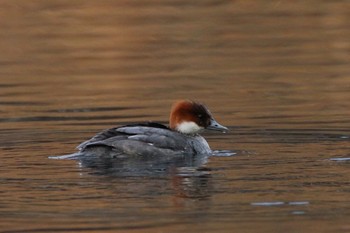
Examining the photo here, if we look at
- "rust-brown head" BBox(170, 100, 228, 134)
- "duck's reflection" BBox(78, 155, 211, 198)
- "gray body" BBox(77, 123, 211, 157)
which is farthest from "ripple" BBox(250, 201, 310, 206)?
"rust-brown head" BBox(170, 100, 228, 134)

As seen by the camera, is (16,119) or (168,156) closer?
(168,156)

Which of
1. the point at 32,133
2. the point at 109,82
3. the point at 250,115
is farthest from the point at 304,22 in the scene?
the point at 32,133

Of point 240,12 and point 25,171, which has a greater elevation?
point 240,12

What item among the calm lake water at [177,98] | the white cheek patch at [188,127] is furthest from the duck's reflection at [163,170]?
the white cheek patch at [188,127]

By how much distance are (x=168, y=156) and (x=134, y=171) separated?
1.15 metres

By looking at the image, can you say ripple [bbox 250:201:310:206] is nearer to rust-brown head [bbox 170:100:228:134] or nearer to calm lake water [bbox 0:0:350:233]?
calm lake water [bbox 0:0:350:233]

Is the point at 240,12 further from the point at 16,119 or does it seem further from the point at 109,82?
the point at 16,119

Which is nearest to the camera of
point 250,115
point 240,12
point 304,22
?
point 250,115

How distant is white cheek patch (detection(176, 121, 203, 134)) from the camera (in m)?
14.4

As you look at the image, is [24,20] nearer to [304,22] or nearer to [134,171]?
[304,22]

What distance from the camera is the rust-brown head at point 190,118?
47.4 feet

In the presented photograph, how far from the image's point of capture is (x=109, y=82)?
20.1m

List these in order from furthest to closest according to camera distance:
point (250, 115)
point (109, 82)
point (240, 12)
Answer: point (240, 12)
point (109, 82)
point (250, 115)

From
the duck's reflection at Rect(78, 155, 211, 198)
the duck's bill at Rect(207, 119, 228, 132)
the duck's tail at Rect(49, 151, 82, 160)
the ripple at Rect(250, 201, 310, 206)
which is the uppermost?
the duck's bill at Rect(207, 119, 228, 132)
